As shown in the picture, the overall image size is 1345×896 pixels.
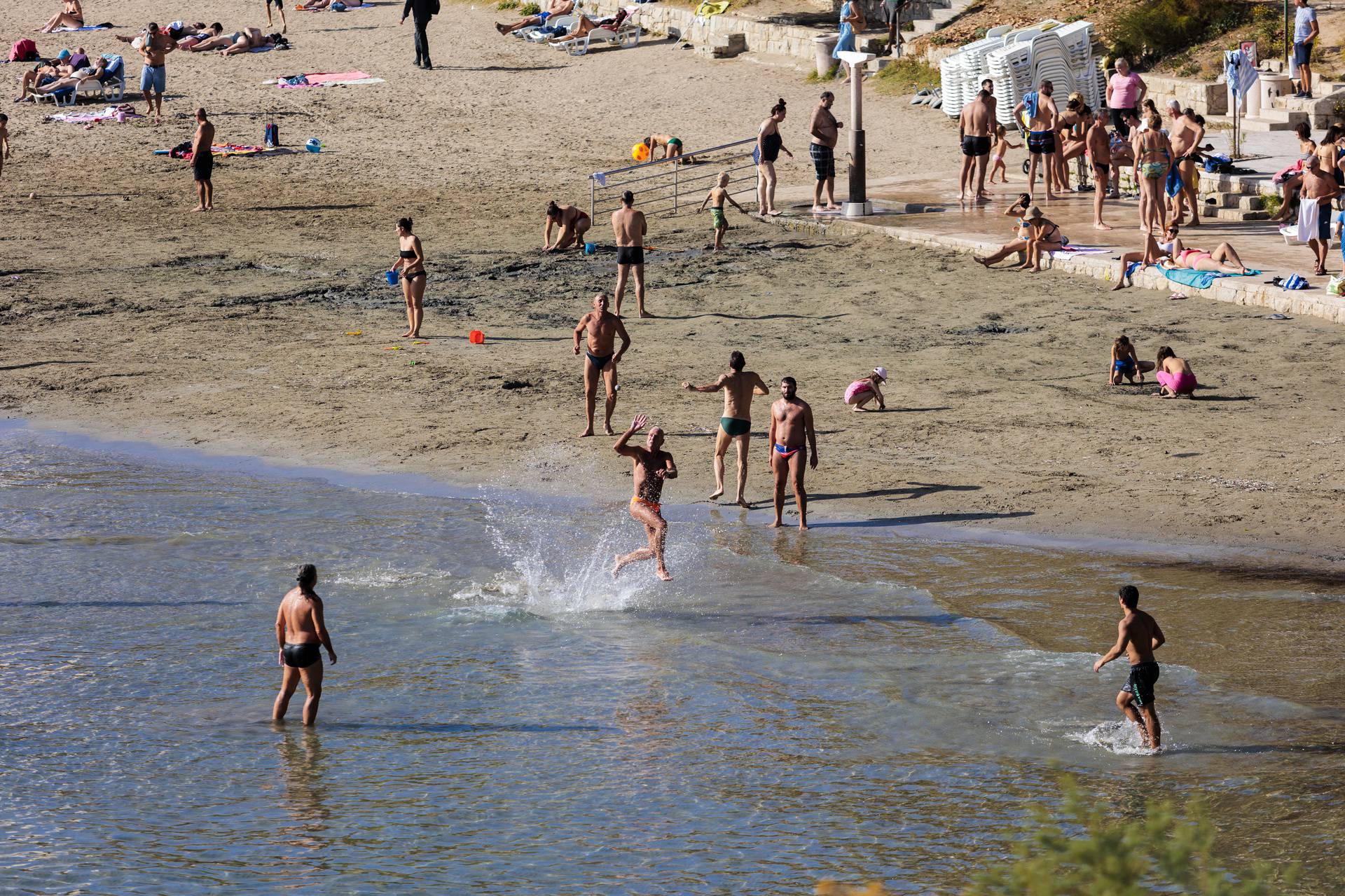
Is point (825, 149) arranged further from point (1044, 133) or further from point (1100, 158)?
point (1100, 158)

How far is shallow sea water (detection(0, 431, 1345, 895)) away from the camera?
8.48 m

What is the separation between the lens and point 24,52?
35969mm

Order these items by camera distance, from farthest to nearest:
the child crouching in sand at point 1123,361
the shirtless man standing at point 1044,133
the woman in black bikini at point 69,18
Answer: the woman in black bikini at point 69,18, the shirtless man standing at point 1044,133, the child crouching in sand at point 1123,361

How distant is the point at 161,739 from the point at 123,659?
59.2 inches

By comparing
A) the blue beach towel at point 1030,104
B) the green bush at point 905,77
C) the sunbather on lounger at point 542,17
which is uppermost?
the sunbather on lounger at point 542,17

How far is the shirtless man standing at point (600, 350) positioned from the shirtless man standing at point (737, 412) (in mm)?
1780

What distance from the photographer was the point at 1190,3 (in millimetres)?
29594

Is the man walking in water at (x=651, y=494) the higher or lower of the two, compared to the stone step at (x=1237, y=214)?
lower

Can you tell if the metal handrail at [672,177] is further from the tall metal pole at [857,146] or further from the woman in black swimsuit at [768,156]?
the tall metal pole at [857,146]

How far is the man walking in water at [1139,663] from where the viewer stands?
9273 millimetres

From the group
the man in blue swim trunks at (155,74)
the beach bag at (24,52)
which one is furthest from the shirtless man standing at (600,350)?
the beach bag at (24,52)

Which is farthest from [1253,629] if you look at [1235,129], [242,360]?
[1235,129]

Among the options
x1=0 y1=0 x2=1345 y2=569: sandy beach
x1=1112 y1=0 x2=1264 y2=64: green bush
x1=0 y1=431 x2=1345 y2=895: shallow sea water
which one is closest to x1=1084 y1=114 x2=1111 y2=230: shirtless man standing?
x1=0 y1=0 x2=1345 y2=569: sandy beach

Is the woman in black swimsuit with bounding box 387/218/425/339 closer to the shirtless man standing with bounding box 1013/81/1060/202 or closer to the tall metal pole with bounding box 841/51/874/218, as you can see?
the tall metal pole with bounding box 841/51/874/218
